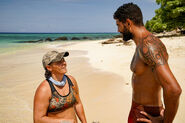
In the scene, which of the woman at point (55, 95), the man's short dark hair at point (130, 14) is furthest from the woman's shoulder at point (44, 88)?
the man's short dark hair at point (130, 14)

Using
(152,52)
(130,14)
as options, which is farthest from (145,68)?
(130,14)

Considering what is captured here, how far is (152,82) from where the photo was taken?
1882 mm

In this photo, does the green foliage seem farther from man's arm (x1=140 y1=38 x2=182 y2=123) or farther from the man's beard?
man's arm (x1=140 y1=38 x2=182 y2=123)

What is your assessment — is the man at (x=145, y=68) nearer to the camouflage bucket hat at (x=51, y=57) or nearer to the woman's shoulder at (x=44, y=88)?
the camouflage bucket hat at (x=51, y=57)

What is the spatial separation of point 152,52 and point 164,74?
0.87 feet

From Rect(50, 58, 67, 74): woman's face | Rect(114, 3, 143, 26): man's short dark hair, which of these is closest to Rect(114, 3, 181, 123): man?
Rect(114, 3, 143, 26): man's short dark hair

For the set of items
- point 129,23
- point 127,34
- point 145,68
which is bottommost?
point 145,68

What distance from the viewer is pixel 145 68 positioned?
187 centimetres

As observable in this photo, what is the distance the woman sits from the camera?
90.3 inches

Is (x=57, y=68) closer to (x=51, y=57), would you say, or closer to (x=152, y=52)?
(x=51, y=57)

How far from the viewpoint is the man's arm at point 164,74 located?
1522 mm

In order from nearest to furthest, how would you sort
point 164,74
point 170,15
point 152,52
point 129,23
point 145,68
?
1. point 164,74
2. point 152,52
3. point 145,68
4. point 129,23
5. point 170,15

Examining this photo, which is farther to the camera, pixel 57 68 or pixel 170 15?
pixel 170 15

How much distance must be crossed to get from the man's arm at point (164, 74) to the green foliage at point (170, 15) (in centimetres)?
2013
